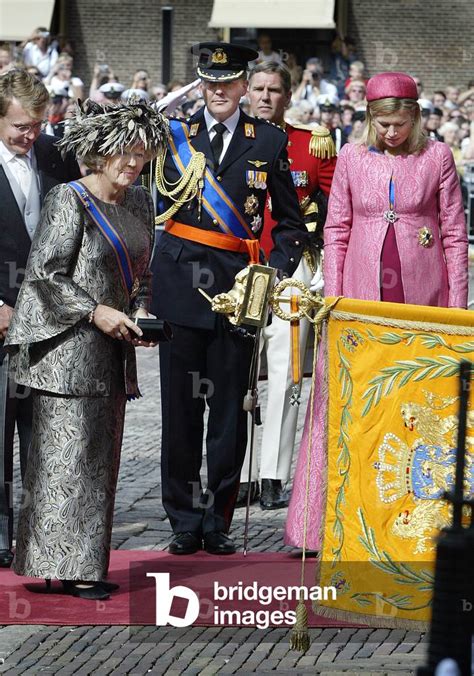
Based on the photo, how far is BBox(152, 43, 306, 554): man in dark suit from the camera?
21.9ft

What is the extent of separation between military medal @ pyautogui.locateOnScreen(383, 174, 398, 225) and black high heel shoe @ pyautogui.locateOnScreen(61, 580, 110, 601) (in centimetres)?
189

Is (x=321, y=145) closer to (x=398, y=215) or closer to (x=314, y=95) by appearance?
(x=398, y=215)

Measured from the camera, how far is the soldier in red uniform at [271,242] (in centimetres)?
754

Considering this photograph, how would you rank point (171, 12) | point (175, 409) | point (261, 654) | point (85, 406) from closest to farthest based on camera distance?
1. point (261, 654)
2. point (85, 406)
3. point (175, 409)
4. point (171, 12)

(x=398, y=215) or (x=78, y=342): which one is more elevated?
(x=398, y=215)

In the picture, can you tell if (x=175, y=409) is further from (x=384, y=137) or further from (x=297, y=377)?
(x=384, y=137)

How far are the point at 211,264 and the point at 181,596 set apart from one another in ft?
5.03

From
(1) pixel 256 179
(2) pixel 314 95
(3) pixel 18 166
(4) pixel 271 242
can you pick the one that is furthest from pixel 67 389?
(2) pixel 314 95

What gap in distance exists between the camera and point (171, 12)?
3041cm

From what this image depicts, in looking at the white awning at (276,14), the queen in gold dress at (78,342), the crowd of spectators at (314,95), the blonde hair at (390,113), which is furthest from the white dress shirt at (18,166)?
the white awning at (276,14)

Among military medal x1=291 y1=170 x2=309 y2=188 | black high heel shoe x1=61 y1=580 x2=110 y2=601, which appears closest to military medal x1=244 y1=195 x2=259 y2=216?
military medal x1=291 y1=170 x2=309 y2=188

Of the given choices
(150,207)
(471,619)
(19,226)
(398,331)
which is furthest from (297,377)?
(471,619)

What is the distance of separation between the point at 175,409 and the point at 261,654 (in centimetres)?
171

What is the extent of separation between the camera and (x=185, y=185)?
6.64 metres
